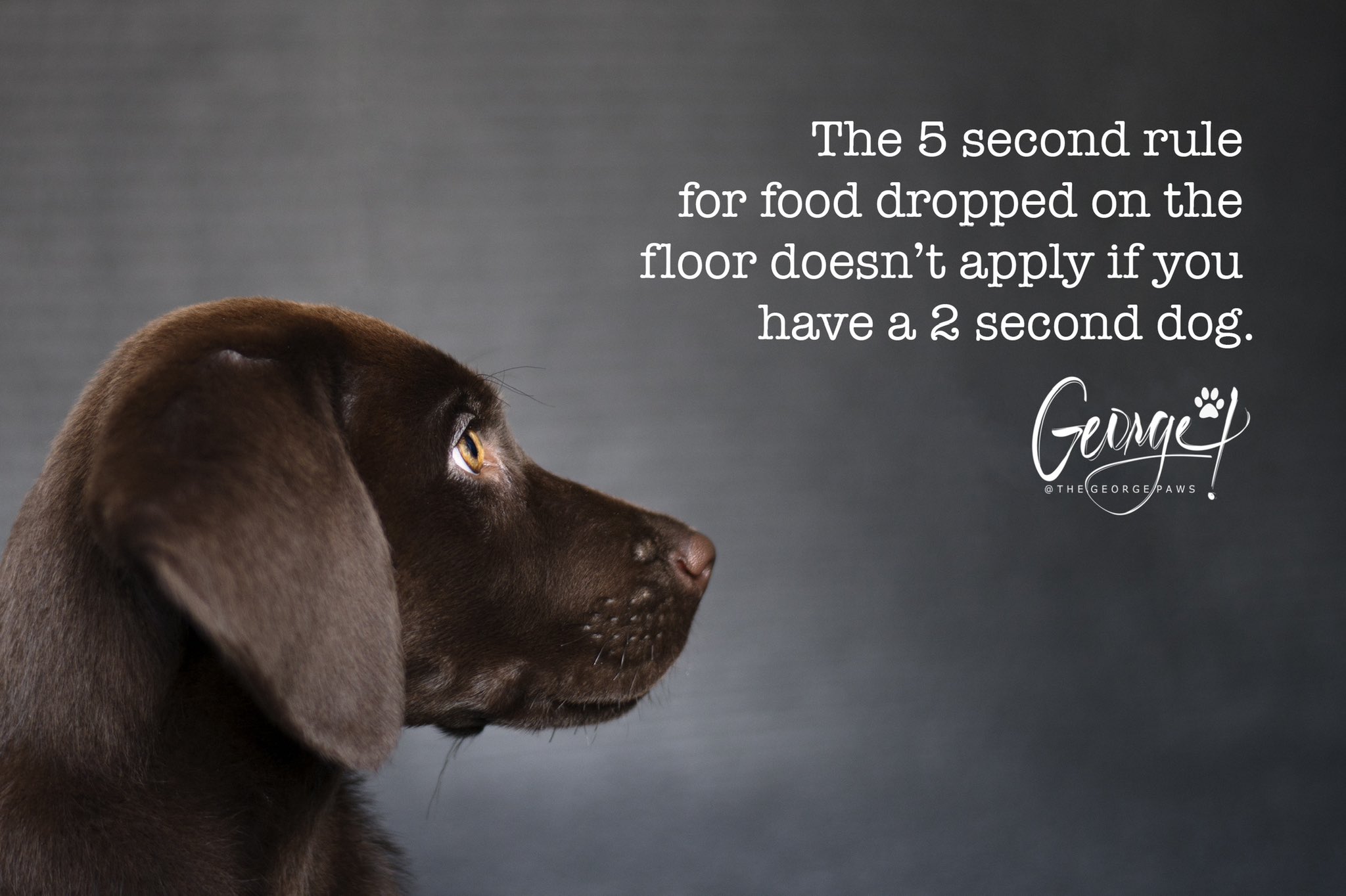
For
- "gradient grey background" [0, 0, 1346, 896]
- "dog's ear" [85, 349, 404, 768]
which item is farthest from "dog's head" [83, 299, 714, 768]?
"gradient grey background" [0, 0, 1346, 896]

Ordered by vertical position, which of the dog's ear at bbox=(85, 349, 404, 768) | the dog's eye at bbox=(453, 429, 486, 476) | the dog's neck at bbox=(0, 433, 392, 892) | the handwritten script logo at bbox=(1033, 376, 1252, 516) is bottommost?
the dog's neck at bbox=(0, 433, 392, 892)

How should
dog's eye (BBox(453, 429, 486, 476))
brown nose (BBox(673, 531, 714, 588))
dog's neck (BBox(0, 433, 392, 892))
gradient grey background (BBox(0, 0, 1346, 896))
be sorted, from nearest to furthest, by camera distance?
dog's neck (BBox(0, 433, 392, 892)) → dog's eye (BBox(453, 429, 486, 476)) → brown nose (BBox(673, 531, 714, 588)) → gradient grey background (BBox(0, 0, 1346, 896))

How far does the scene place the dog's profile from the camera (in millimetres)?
1122

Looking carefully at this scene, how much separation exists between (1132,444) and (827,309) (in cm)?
113

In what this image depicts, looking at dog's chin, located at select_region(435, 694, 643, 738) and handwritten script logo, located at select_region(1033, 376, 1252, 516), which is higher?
handwritten script logo, located at select_region(1033, 376, 1252, 516)

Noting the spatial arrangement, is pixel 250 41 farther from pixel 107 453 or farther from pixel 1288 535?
Result: pixel 1288 535

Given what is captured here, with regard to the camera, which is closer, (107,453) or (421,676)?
(107,453)

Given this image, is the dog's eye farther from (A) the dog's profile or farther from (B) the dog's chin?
Answer: (B) the dog's chin

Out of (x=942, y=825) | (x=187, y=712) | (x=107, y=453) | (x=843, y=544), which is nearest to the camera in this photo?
(x=107, y=453)

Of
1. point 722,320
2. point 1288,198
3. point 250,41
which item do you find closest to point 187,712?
point 722,320

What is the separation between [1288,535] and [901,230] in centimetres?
167

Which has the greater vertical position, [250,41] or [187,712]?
[250,41]

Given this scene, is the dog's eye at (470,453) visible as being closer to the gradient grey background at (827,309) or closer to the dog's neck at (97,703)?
the dog's neck at (97,703)

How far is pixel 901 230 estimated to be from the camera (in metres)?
4.08
